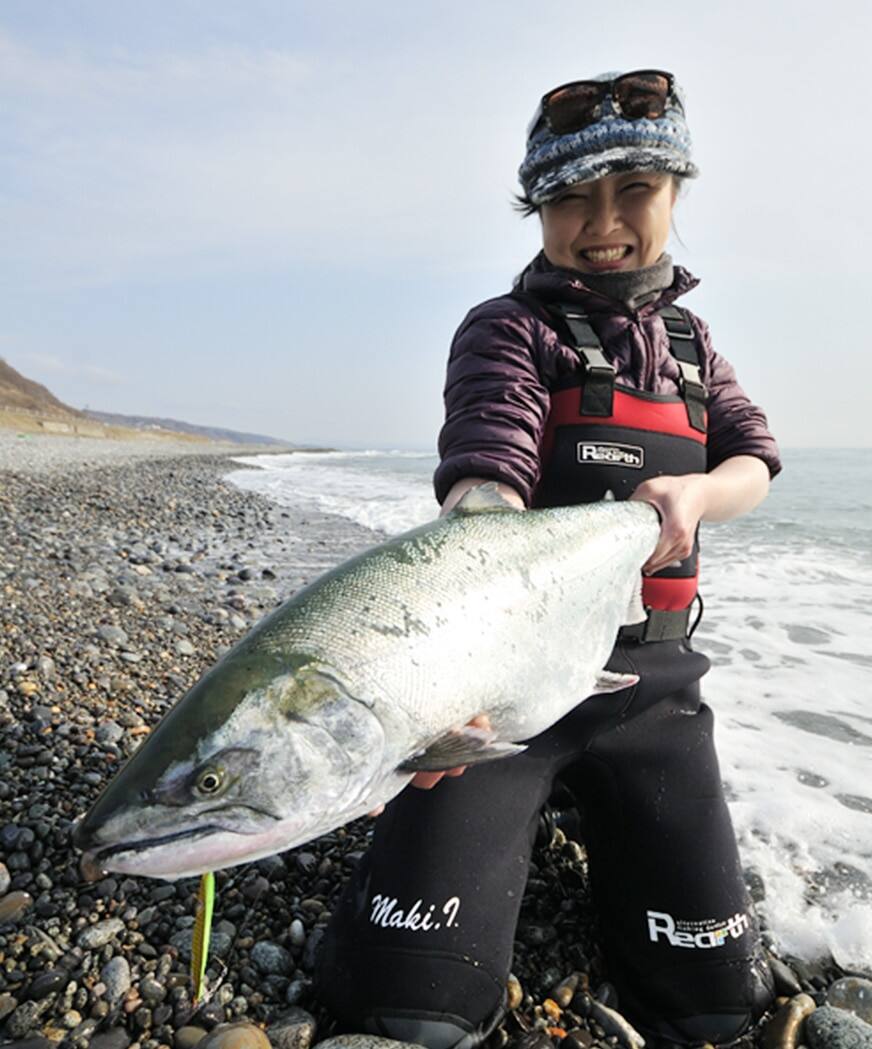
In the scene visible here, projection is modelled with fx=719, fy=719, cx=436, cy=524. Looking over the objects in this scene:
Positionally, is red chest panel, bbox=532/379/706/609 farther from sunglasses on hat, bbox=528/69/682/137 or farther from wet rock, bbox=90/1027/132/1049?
wet rock, bbox=90/1027/132/1049

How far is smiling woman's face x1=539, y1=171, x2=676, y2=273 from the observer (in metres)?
2.96

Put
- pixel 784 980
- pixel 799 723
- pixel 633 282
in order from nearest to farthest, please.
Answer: pixel 784 980, pixel 633 282, pixel 799 723

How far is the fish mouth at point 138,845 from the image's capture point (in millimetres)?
1449

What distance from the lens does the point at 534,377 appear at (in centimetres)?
283

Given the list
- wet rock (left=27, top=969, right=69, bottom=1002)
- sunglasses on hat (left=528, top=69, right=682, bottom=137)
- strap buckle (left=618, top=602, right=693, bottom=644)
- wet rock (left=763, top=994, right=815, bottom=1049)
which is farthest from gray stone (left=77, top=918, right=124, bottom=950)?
sunglasses on hat (left=528, top=69, right=682, bottom=137)

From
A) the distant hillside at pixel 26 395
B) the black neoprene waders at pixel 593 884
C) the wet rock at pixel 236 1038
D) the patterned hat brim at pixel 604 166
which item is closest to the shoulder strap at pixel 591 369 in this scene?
the patterned hat brim at pixel 604 166

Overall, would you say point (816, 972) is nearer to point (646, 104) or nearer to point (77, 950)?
point (77, 950)

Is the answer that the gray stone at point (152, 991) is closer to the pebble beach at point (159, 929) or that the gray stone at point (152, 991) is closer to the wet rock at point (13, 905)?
the pebble beach at point (159, 929)

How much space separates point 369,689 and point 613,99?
8.68 ft

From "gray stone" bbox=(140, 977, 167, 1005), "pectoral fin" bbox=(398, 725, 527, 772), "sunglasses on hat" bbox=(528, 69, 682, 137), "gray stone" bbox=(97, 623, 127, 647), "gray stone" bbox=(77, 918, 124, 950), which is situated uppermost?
"sunglasses on hat" bbox=(528, 69, 682, 137)

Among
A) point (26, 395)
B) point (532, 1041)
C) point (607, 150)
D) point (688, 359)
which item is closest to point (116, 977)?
point (532, 1041)

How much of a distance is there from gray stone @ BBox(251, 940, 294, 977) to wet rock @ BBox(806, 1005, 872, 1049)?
1780mm

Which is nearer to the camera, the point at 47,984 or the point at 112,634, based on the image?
the point at 47,984

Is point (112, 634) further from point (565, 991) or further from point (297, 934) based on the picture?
point (565, 991)
